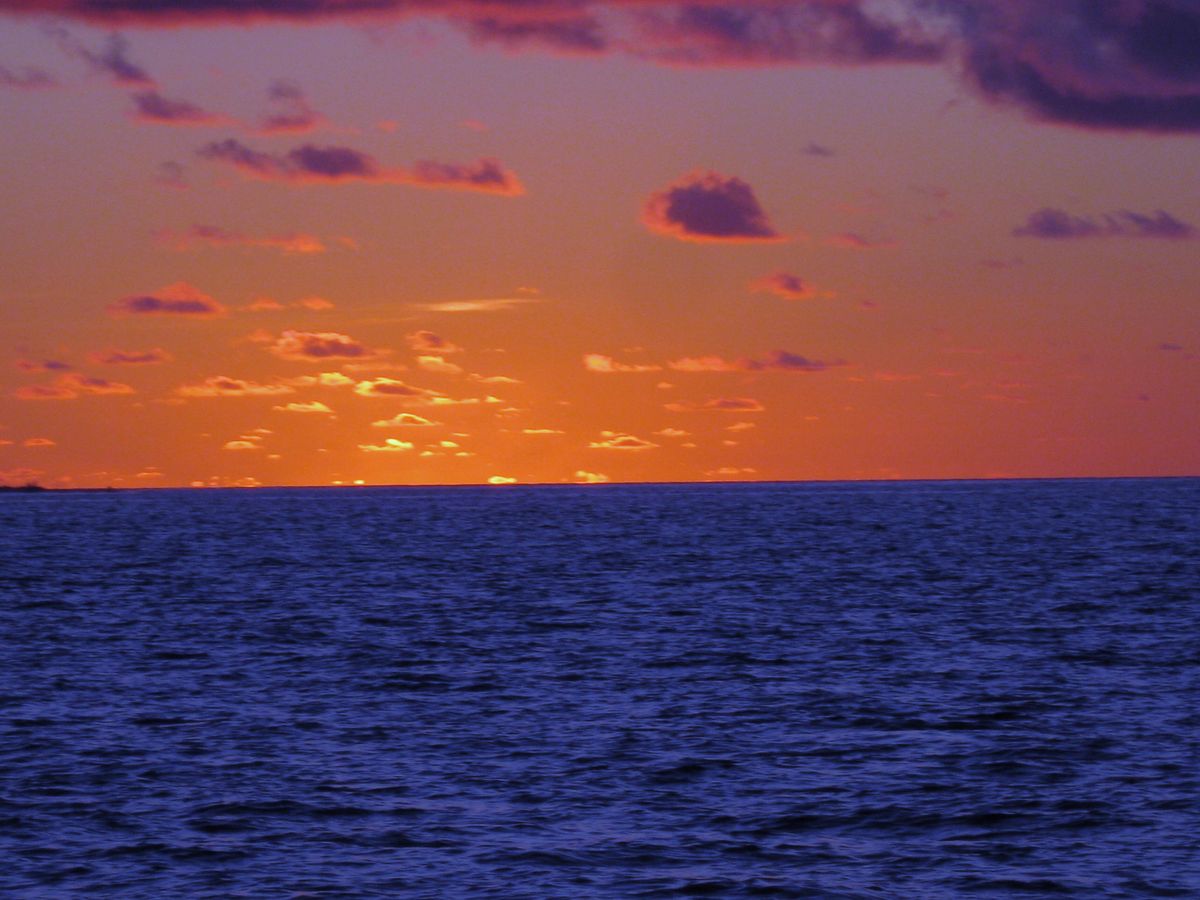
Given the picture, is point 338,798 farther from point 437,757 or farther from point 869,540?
point 869,540

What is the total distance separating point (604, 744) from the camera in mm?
35688

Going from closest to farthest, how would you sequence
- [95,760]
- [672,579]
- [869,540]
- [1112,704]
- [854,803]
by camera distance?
[854,803]
[95,760]
[1112,704]
[672,579]
[869,540]

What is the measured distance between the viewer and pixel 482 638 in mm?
59062

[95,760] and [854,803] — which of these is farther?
[95,760]

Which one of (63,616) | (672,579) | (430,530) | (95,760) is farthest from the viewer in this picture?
(430,530)

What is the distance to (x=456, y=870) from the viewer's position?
2528cm

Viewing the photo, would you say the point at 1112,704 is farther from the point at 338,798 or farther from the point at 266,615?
the point at 266,615

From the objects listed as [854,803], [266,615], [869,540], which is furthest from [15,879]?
[869,540]

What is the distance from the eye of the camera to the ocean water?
1005 inches

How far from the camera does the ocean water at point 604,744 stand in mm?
25531

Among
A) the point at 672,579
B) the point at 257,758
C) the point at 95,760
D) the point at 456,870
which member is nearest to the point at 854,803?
the point at 456,870

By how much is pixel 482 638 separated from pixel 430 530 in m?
126

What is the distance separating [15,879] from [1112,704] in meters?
27.7

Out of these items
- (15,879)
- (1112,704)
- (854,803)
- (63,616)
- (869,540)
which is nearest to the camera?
(15,879)
